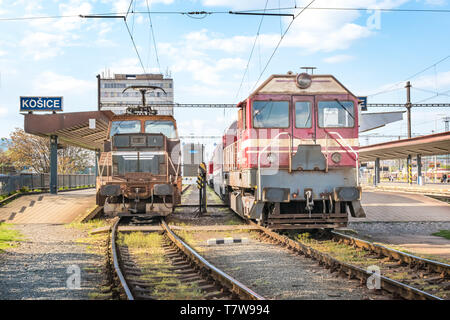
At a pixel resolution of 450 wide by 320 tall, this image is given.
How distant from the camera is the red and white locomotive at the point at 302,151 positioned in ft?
33.4

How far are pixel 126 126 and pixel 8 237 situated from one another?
5096mm

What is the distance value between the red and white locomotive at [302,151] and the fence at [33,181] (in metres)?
14.2

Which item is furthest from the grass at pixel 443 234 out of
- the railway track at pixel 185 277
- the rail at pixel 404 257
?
the railway track at pixel 185 277

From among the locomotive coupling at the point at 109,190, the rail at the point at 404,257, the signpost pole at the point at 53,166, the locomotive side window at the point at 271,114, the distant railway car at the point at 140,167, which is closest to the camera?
the rail at the point at 404,257

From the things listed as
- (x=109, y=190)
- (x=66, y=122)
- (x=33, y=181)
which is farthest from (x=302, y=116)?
(x=33, y=181)

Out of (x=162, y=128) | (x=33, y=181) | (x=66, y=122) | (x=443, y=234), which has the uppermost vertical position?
(x=66, y=122)

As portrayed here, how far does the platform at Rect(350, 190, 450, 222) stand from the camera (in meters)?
14.6

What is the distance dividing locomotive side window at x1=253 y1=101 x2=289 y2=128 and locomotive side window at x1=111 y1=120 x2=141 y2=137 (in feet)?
17.1

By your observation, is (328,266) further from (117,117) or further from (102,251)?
(117,117)

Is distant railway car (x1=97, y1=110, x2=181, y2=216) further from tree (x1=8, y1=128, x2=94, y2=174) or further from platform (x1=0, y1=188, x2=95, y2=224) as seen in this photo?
tree (x1=8, y1=128, x2=94, y2=174)

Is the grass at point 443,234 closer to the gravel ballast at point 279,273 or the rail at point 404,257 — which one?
the rail at point 404,257

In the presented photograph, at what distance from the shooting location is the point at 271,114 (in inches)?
418

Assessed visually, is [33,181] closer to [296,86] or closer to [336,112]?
[296,86]
